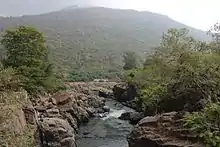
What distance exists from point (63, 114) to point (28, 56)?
8.43m

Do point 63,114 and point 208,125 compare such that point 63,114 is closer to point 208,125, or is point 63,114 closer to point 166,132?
point 166,132

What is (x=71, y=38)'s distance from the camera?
465 feet

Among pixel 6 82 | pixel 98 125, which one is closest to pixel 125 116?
pixel 98 125

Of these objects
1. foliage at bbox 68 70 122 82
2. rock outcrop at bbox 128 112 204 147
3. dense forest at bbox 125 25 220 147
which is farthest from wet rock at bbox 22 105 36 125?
foliage at bbox 68 70 122 82

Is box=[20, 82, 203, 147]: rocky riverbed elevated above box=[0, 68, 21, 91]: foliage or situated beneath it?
situated beneath

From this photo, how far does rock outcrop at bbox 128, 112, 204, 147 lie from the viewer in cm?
2127

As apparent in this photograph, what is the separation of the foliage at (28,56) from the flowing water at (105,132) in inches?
288

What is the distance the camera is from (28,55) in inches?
1529

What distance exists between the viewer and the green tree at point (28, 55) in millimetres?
37184

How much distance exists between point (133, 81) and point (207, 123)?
29.7 meters

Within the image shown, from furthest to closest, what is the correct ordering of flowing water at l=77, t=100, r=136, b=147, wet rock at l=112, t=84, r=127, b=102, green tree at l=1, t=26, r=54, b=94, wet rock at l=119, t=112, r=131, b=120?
wet rock at l=112, t=84, r=127, b=102 < wet rock at l=119, t=112, r=131, b=120 < green tree at l=1, t=26, r=54, b=94 < flowing water at l=77, t=100, r=136, b=147

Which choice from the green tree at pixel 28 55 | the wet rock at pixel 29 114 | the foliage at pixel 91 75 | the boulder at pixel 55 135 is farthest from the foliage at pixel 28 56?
the foliage at pixel 91 75

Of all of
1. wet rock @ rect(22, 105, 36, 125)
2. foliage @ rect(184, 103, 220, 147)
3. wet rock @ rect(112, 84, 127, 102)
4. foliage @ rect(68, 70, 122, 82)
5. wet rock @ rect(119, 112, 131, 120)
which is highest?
foliage @ rect(184, 103, 220, 147)

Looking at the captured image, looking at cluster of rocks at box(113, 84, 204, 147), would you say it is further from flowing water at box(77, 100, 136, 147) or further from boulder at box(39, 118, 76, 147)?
boulder at box(39, 118, 76, 147)
